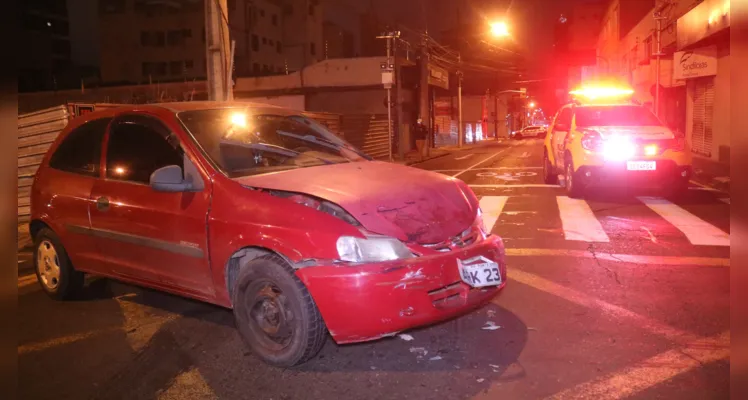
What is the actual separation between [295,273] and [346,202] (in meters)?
0.58

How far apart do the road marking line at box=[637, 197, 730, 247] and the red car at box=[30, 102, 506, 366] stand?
15.1 ft

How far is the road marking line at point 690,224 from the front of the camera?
7969 millimetres

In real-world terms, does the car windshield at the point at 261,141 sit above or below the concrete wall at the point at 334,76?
below

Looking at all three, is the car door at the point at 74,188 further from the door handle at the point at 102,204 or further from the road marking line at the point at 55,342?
the road marking line at the point at 55,342

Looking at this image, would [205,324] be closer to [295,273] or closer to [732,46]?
[295,273]

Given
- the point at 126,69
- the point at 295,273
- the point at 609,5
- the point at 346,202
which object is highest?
the point at 609,5

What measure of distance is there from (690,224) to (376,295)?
6.95 meters

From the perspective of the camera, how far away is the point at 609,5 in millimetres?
59156

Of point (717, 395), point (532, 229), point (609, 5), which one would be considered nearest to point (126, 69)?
point (609, 5)

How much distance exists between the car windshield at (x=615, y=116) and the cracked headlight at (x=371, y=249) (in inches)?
353

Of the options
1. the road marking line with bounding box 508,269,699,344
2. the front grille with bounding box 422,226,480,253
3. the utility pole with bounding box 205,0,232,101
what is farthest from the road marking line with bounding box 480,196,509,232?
the utility pole with bounding box 205,0,232,101

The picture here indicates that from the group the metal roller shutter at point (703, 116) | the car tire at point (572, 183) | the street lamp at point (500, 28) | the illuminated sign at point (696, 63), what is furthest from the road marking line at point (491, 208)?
the street lamp at point (500, 28)

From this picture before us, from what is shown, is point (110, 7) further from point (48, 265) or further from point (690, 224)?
point (690, 224)

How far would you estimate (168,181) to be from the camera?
15.3 feet
